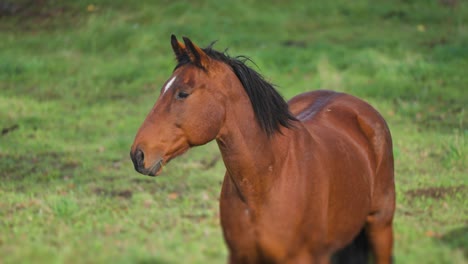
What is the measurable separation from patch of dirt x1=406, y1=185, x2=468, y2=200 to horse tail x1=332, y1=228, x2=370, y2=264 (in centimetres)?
198

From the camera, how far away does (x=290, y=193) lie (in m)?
4.12

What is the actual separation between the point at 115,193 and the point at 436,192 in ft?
9.28

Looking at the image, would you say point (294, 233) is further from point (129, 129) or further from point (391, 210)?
point (129, 129)

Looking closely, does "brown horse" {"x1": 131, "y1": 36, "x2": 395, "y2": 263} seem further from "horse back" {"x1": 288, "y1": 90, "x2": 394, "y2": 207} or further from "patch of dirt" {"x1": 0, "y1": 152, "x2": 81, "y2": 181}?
"patch of dirt" {"x1": 0, "y1": 152, "x2": 81, "y2": 181}

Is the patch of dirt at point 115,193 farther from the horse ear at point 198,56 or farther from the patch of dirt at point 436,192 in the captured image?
the horse ear at point 198,56

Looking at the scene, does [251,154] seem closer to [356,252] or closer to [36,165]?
[356,252]

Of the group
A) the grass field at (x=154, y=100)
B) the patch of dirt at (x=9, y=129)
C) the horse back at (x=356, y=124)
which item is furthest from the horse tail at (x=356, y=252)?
the patch of dirt at (x=9, y=129)

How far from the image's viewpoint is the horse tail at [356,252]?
17.2 ft

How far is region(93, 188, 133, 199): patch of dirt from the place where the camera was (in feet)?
24.4

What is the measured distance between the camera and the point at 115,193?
7531mm

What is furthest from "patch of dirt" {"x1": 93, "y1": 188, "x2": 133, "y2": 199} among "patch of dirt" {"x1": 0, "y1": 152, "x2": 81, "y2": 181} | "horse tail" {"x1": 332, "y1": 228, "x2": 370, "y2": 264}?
"horse tail" {"x1": 332, "y1": 228, "x2": 370, "y2": 264}

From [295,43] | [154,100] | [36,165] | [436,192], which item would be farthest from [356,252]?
[295,43]

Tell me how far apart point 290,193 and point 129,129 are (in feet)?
20.2

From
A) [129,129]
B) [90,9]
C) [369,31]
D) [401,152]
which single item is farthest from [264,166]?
[90,9]
